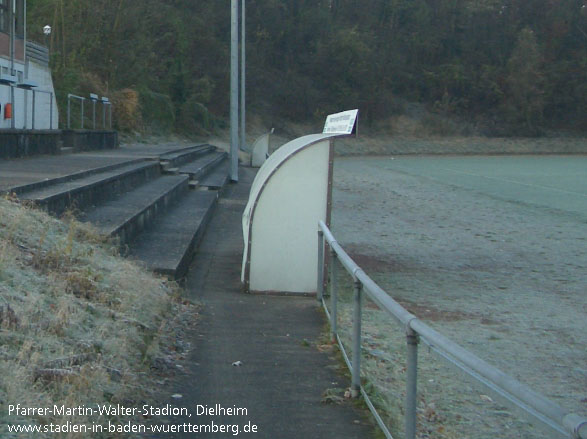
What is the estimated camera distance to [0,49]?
25.3 meters

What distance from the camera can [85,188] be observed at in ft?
36.8

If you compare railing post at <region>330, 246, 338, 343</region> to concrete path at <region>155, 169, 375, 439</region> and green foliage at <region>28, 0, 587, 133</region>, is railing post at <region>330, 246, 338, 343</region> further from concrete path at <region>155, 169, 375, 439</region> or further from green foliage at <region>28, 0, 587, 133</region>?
green foliage at <region>28, 0, 587, 133</region>

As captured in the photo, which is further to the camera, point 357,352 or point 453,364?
point 357,352

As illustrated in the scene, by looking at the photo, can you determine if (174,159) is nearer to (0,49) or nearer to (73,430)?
(0,49)

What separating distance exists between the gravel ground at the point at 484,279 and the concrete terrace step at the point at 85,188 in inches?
146

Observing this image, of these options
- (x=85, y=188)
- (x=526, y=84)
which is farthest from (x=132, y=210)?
(x=526, y=84)

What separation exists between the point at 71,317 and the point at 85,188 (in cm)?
560

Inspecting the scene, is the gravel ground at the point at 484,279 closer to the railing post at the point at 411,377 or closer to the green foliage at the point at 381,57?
the railing post at the point at 411,377

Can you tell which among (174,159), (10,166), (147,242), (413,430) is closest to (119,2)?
(174,159)

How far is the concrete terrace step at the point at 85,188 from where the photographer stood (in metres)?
9.74

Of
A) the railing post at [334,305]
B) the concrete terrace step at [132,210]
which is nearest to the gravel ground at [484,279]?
the railing post at [334,305]

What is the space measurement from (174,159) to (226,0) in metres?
56.4

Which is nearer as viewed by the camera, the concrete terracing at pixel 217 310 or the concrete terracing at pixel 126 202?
the concrete terracing at pixel 217 310

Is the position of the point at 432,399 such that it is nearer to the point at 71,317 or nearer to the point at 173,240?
the point at 71,317
